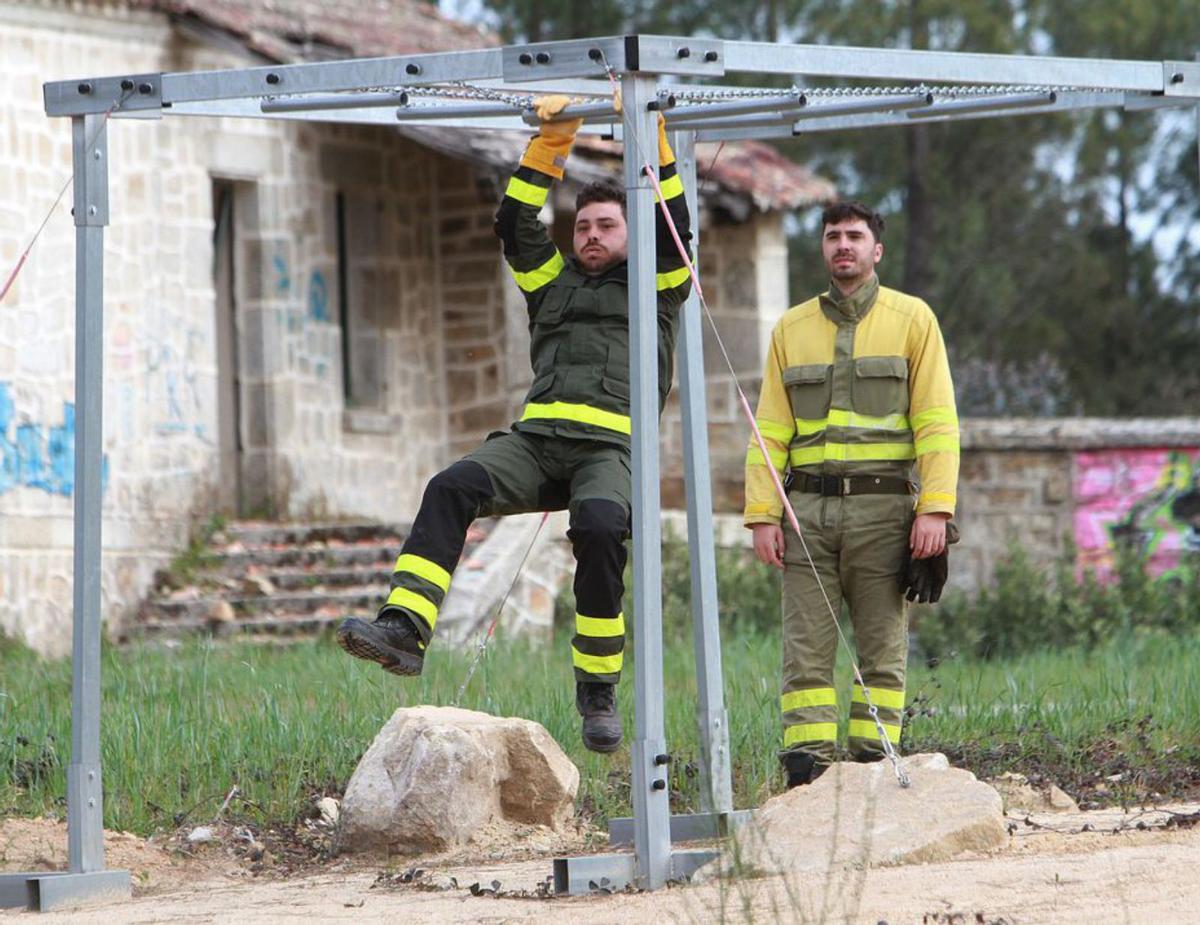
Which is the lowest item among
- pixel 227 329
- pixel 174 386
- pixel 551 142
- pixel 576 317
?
pixel 576 317

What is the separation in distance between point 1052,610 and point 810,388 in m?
7.08

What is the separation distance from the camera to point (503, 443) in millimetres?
6836

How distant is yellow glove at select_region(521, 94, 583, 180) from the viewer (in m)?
6.65

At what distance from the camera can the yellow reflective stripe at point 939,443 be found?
23.0 feet

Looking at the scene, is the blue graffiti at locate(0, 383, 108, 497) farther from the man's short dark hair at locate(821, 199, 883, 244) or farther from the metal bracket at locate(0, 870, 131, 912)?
the man's short dark hair at locate(821, 199, 883, 244)

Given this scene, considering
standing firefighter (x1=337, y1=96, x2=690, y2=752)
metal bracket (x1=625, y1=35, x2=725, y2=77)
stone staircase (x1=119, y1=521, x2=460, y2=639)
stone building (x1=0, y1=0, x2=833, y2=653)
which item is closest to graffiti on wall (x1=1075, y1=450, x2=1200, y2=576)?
stone building (x1=0, y1=0, x2=833, y2=653)

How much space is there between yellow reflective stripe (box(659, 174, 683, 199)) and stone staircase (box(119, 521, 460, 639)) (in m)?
7.75

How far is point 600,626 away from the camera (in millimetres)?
6633

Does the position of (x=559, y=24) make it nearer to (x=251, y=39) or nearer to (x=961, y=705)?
(x=251, y=39)

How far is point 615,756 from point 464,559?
20.3 feet

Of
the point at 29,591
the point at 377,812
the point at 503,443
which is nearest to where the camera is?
the point at 503,443

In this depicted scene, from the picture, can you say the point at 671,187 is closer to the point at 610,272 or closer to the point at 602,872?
the point at 610,272

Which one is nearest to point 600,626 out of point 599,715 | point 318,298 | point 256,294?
point 599,715

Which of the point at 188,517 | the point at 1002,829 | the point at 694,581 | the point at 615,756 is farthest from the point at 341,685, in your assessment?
the point at 188,517
